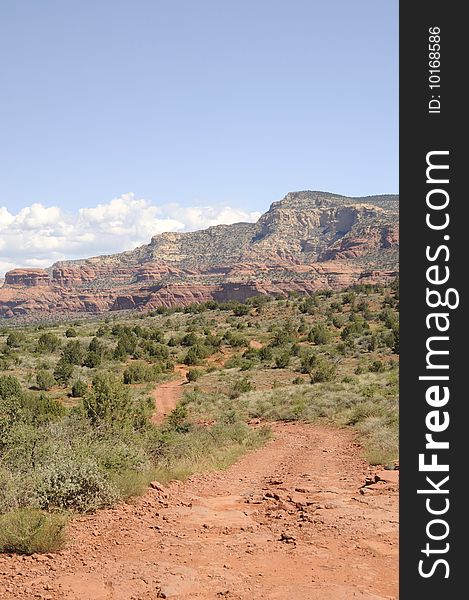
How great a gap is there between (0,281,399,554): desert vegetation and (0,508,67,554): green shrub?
0.02m

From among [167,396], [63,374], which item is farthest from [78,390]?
A: [167,396]

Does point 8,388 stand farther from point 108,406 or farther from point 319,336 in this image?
point 319,336

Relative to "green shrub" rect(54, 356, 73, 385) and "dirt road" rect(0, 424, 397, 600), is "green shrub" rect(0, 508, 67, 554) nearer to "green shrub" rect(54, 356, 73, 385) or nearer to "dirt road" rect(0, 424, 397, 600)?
"dirt road" rect(0, 424, 397, 600)

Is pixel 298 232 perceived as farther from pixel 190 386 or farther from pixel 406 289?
pixel 406 289

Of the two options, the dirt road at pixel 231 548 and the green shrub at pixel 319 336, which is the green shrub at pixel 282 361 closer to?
the green shrub at pixel 319 336

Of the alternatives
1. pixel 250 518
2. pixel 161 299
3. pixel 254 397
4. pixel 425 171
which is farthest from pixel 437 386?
pixel 161 299

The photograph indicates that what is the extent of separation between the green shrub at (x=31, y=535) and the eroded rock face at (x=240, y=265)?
9353cm

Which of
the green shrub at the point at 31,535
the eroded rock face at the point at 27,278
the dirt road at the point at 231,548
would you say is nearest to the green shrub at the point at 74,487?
the dirt road at the point at 231,548

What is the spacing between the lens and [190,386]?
30516 mm

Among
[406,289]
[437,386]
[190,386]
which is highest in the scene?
[406,289]

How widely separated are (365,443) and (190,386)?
1706cm

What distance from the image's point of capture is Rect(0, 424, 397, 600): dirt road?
5.78 meters

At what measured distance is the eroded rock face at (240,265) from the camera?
12200cm

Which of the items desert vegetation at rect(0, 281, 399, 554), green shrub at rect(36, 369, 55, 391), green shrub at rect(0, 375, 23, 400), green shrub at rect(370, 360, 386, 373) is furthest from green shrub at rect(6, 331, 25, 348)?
green shrub at rect(370, 360, 386, 373)
